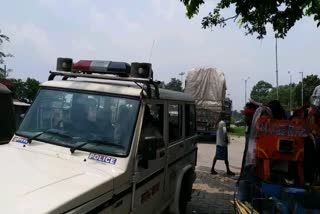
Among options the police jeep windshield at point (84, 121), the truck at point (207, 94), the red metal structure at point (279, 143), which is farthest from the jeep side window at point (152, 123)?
the truck at point (207, 94)

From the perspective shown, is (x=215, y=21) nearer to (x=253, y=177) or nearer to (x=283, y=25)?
(x=283, y=25)

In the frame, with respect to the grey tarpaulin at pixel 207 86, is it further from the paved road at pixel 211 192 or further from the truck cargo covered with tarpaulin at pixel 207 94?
the paved road at pixel 211 192

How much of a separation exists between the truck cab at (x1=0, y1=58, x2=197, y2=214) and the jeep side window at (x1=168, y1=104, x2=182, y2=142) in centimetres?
4

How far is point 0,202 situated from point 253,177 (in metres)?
3.60

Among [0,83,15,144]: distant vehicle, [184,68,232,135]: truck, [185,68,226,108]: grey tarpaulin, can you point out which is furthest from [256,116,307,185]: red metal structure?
[185,68,226,108]: grey tarpaulin

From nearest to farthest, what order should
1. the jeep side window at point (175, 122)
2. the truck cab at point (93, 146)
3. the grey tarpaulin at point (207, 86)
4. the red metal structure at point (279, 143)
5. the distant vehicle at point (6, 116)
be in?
the truck cab at point (93, 146), the red metal structure at point (279, 143), the jeep side window at point (175, 122), the distant vehicle at point (6, 116), the grey tarpaulin at point (207, 86)

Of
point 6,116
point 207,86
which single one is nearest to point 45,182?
point 6,116

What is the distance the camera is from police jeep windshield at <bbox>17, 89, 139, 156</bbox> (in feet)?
13.8

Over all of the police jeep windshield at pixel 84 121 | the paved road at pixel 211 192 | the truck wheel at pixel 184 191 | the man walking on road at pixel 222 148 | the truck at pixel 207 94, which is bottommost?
the paved road at pixel 211 192

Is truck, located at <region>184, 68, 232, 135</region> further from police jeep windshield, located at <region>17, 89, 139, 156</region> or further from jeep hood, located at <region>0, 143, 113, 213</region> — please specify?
jeep hood, located at <region>0, 143, 113, 213</region>

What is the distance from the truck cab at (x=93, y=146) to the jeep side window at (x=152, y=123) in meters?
0.01

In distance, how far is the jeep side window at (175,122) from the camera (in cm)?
587

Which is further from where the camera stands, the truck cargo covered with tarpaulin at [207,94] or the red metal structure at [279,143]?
the truck cargo covered with tarpaulin at [207,94]

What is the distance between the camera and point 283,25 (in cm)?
833
